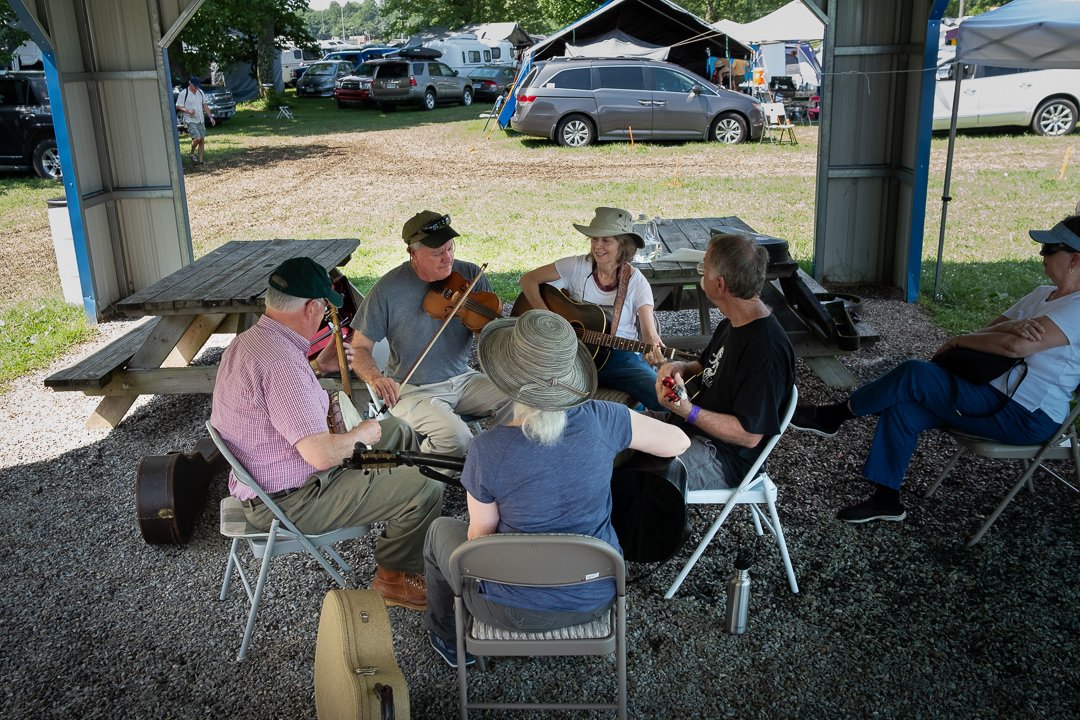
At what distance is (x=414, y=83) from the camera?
78.5 feet

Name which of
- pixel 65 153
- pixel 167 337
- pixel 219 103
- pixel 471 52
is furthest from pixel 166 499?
pixel 471 52

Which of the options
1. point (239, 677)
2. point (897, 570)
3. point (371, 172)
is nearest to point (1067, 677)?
point (897, 570)

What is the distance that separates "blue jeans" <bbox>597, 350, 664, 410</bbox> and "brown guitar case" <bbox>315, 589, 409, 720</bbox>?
200 centimetres

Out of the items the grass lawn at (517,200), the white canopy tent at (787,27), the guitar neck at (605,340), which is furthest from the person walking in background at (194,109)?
the guitar neck at (605,340)

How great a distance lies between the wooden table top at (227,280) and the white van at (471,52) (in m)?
21.8

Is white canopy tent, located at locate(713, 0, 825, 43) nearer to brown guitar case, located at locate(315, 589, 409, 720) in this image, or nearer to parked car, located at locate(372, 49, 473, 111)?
parked car, located at locate(372, 49, 473, 111)

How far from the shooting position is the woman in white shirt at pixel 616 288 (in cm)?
447

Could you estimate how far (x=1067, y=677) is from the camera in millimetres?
3178

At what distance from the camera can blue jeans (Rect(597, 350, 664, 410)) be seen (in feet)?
14.6

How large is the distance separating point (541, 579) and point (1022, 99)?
15.7 m

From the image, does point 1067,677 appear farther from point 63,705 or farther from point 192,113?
point 192,113

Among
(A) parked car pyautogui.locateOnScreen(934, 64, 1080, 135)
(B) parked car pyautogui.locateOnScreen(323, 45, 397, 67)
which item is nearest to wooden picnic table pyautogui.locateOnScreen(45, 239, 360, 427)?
(A) parked car pyautogui.locateOnScreen(934, 64, 1080, 135)

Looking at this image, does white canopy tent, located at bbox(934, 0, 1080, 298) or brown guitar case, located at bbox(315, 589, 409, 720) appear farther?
white canopy tent, located at bbox(934, 0, 1080, 298)

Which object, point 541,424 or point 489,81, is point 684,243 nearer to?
point 541,424
